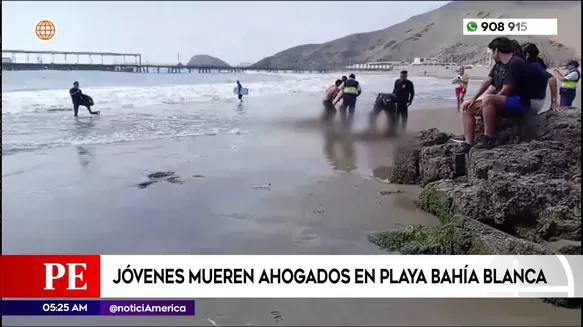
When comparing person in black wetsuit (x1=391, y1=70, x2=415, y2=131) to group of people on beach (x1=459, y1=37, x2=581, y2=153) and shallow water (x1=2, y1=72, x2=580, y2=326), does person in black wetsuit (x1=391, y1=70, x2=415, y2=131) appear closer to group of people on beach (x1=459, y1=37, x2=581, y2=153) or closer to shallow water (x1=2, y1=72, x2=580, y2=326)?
shallow water (x1=2, y1=72, x2=580, y2=326)

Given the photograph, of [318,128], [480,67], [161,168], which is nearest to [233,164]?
[161,168]

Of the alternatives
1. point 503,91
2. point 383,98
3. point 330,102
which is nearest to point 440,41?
point 503,91

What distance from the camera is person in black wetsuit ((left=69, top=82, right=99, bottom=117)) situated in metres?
3.89

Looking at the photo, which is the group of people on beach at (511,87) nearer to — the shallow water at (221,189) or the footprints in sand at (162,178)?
the shallow water at (221,189)

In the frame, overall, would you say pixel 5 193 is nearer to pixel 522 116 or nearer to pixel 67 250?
pixel 67 250

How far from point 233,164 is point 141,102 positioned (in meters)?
1.91

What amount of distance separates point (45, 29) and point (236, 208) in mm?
1408

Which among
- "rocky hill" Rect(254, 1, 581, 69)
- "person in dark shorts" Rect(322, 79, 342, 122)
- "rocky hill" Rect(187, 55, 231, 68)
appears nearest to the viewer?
"rocky hill" Rect(254, 1, 581, 69)

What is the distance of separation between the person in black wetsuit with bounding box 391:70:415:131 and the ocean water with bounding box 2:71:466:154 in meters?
0.06

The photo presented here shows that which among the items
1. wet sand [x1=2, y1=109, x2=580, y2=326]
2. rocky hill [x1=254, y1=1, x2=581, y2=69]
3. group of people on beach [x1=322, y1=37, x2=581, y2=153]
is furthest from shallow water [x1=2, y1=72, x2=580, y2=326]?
rocky hill [x1=254, y1=1, x2=581, y2=69]

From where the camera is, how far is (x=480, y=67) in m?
3.02

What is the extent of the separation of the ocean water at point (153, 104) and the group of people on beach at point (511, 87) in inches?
13.5

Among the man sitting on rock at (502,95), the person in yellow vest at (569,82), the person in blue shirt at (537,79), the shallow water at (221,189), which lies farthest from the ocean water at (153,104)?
the person in yellow vest at (569,82)

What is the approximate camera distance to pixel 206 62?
3137 mm
